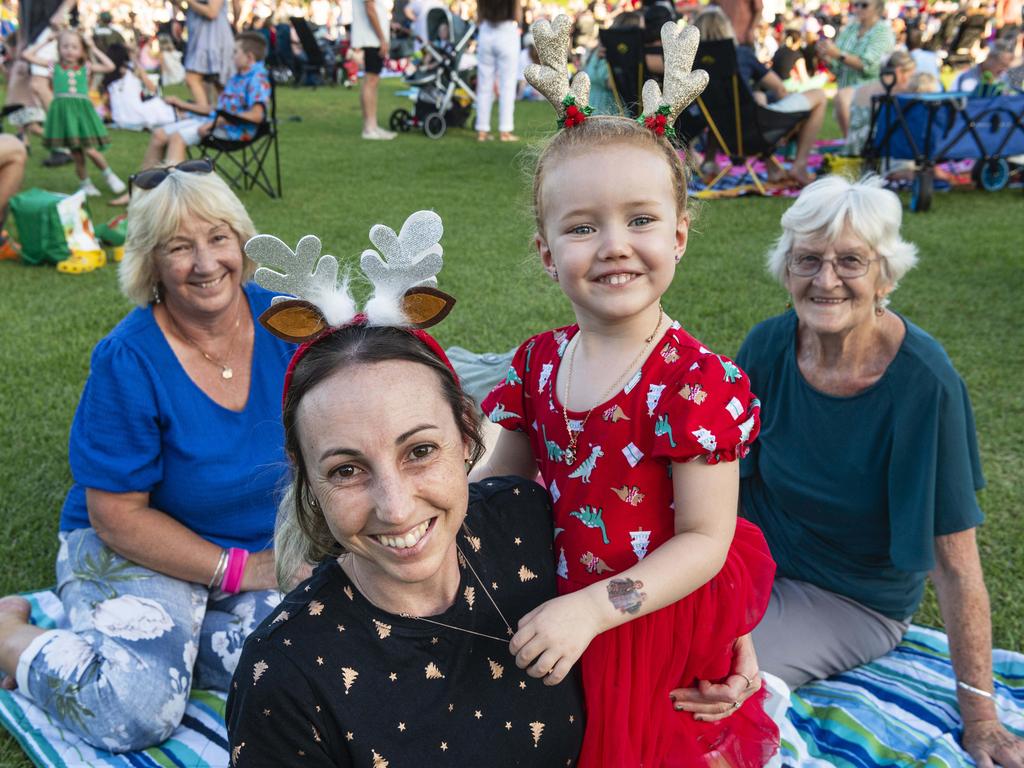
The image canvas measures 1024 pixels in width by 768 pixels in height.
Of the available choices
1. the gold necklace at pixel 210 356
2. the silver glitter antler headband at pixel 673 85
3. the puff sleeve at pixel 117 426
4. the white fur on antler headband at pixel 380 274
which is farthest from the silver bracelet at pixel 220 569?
the silver glitter antler headband at pixel 673 85

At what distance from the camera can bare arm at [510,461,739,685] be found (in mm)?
1503

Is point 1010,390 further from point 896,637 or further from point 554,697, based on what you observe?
point 554,697

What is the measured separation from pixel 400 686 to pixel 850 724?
1828 millimetres

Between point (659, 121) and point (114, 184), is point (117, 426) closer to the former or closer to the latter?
point (659, 121)

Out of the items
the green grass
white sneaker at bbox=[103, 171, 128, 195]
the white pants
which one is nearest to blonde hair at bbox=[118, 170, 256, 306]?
the green grass

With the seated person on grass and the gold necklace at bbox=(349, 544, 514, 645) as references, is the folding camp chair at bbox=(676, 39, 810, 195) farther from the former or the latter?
the gold necklace at bbox=(349, 544, 514, 645)

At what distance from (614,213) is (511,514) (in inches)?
24.8

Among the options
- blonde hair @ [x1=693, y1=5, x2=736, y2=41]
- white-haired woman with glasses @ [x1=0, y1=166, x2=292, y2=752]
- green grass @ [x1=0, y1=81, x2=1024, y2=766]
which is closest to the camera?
white-haired woman with glasses @ [x1=0, y1=166, x2=292, y2=752]

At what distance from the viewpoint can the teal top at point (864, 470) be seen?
8.30 feet

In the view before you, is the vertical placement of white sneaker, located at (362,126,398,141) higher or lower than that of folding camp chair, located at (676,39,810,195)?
lower

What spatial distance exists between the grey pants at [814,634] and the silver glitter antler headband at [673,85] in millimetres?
1738

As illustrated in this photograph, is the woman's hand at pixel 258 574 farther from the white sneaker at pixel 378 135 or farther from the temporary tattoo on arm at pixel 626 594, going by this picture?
the white sneaker at pixel 378 135

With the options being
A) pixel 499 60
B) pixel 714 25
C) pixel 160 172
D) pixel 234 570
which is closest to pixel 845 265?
pixel 234 570

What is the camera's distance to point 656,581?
1628mm
